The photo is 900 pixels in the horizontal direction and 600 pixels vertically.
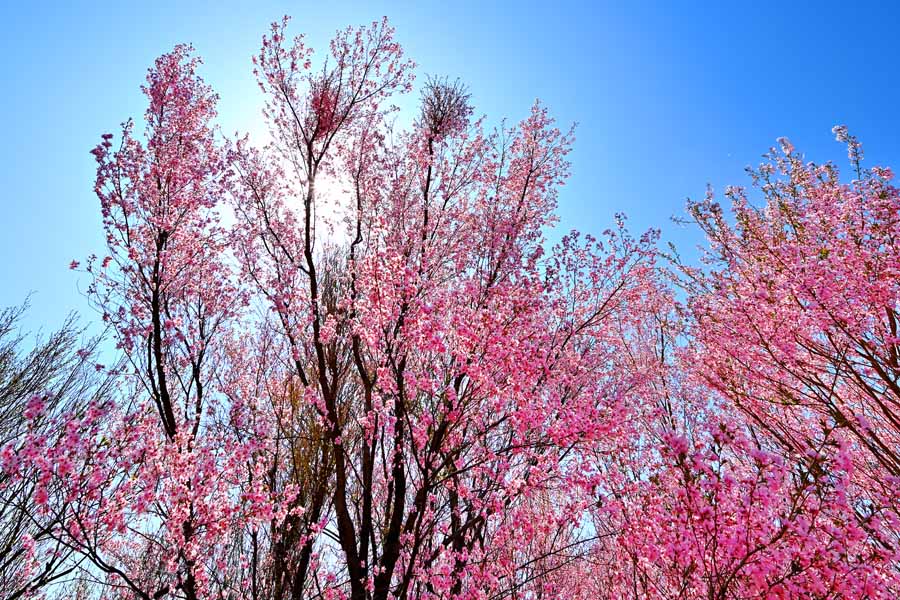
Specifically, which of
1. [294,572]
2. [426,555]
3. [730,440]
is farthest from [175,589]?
[730,440]

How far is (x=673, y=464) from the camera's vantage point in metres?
4.39

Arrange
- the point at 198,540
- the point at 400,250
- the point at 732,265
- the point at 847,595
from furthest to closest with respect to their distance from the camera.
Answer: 1. the point at 400,250
2. the point at 732,265
3. the point at 198,540
4. the point at 847,595

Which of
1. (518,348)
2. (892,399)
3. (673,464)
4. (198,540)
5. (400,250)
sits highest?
(400,250)

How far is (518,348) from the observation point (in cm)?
573

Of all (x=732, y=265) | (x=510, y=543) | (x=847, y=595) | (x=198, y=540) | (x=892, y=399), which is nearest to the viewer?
(x=847, y=595)

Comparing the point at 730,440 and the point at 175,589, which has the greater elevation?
the point at 730,440

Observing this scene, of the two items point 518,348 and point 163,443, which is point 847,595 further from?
point 163,443

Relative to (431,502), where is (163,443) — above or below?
above

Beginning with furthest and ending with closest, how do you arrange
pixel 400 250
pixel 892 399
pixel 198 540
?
pixel 400 250, pixel 198 540, pixel 892 399

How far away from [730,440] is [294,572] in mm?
6294

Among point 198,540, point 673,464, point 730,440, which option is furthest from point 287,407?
point 730,440

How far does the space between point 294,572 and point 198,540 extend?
265 cm

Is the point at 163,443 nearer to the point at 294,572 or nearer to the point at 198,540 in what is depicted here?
the point at 198,540

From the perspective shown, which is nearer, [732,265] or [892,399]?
[892,399]
